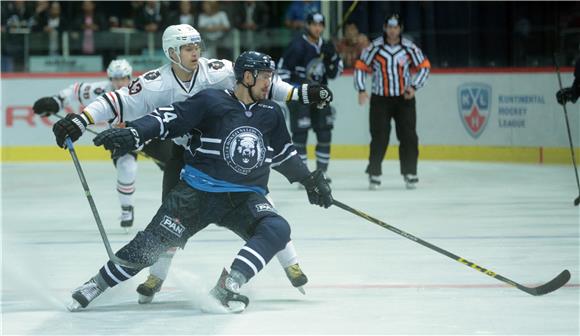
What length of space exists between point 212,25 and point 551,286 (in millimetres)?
8995

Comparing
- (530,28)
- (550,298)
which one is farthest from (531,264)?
(530,28)

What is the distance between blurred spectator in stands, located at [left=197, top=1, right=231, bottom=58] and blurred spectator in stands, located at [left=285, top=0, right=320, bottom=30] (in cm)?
71

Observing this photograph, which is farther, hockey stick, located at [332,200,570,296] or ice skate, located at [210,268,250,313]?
hockey stick, located at [332,200,570,296]

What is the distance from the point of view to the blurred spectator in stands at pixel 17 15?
14500 millimetres

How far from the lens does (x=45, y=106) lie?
25.4ft

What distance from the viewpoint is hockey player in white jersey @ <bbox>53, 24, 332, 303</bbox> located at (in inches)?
220

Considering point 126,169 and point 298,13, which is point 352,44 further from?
point 126,169

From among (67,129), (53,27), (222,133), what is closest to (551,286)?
(222,133)

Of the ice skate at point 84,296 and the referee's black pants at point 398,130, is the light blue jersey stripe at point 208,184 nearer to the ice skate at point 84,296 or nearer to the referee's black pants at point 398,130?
the ice skate at point 84,296

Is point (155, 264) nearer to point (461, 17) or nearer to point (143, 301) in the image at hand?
point (143, 301)

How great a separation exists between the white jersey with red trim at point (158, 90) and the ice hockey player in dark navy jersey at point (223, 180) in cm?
36

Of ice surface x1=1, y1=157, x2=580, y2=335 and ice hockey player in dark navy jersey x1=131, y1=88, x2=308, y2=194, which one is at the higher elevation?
ice hockey player in dark navy jersey x1=131, y1=88, x2=308, y2=194

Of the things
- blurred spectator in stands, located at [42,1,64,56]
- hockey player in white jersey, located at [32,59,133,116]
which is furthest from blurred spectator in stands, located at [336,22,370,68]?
hockey player in white jersey, located at [32,59,133,116]

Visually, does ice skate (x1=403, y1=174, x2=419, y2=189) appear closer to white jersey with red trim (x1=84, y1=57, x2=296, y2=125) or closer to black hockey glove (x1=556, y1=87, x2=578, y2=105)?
black hockey glove (x1=556, y1=87, x2=578, y2=105)
